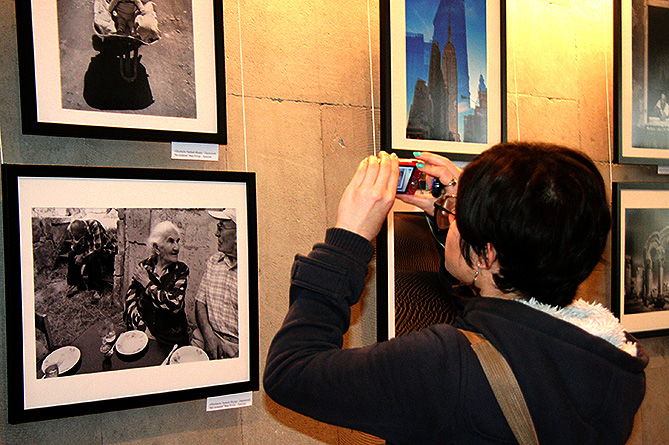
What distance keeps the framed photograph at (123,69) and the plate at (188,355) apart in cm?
58

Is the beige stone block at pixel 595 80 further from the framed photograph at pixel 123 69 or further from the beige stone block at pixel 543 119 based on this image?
the framed photograph at pixel 123 69

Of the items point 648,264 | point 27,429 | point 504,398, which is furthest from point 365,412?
point 648,264

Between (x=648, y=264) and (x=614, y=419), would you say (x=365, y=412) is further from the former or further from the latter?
(x=648, y=264)

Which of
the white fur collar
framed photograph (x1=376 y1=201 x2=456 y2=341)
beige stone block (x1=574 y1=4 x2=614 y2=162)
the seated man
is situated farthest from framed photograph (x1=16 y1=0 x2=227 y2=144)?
beige stone block (x1=574 y1=4 x2=614 y2=162)

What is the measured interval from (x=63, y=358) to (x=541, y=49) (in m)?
1.96

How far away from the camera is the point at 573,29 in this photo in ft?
6.89

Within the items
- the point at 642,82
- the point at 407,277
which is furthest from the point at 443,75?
the point at 642,82

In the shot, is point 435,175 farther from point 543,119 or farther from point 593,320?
point 543,119

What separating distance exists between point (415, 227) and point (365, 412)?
0.98m

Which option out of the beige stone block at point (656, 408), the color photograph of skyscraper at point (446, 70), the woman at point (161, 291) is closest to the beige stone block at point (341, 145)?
the color photograph of skyscraper at point (446, 70)

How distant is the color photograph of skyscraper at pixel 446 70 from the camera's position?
172cm

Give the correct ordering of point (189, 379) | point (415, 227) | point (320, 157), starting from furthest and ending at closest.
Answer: point (415, 227)
point (320, 157)
point (189, 379)

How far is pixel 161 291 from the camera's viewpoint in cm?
140

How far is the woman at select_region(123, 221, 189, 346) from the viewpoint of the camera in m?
1.37
